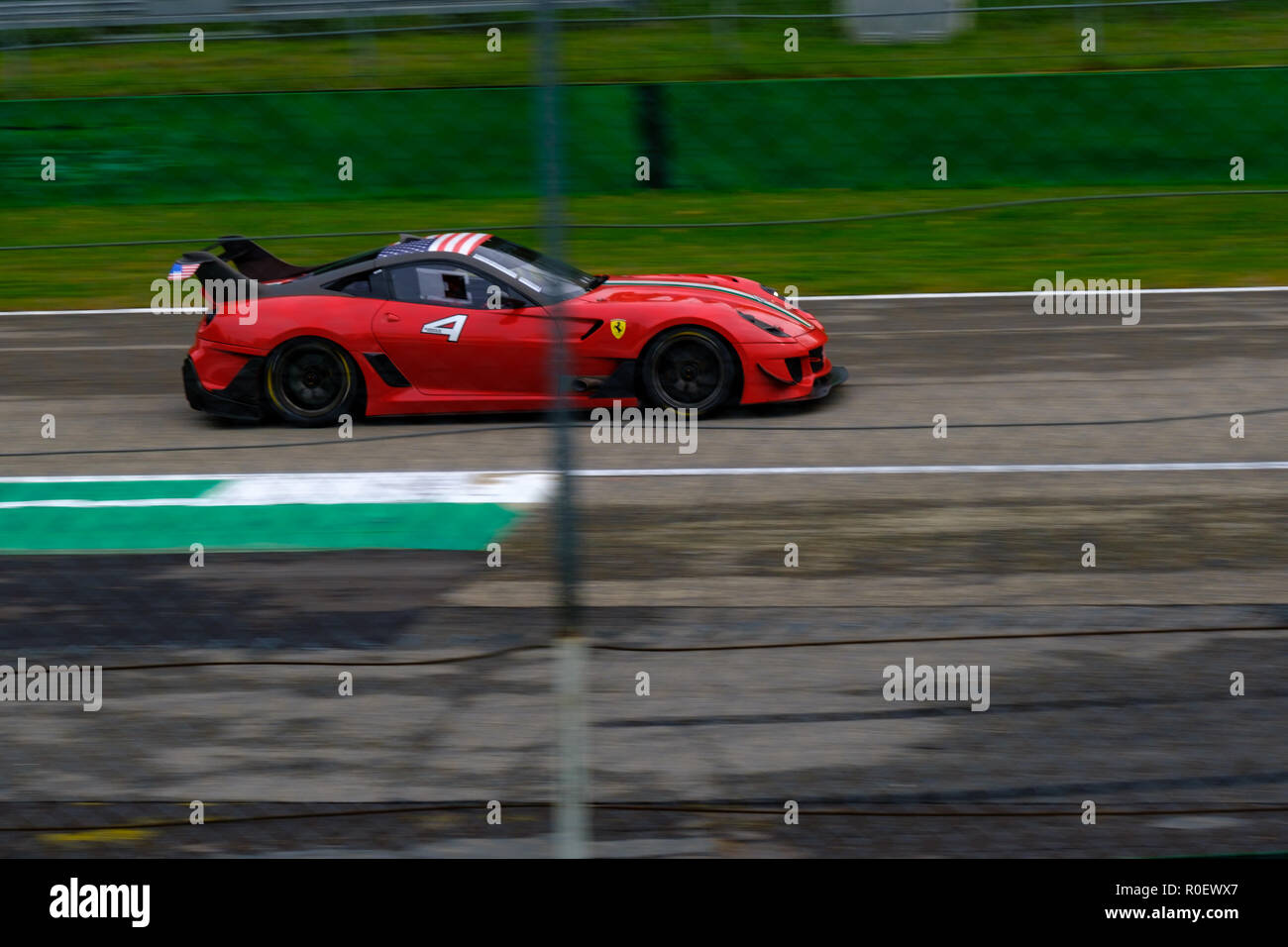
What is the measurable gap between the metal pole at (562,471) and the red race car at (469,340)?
5433 millimetres

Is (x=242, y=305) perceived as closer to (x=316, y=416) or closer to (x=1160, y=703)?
(x=316, y=416)

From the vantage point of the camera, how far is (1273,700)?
5.50 m

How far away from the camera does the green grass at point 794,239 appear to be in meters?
14.7

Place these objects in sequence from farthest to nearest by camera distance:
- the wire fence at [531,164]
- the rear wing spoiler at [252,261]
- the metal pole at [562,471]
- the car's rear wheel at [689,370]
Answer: the rear wing spoiler at [252,261] < the car's rear wheel at [689,370] < the wire fence at [531,164] < the metal pole at [562,471]

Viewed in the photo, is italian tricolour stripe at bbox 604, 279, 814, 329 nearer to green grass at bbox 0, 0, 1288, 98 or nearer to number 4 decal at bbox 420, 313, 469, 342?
number 4 decal at bbox 420, 313, 469, 342

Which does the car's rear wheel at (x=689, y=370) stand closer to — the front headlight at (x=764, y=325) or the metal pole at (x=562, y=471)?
the front headlight at (x=764, y=325)

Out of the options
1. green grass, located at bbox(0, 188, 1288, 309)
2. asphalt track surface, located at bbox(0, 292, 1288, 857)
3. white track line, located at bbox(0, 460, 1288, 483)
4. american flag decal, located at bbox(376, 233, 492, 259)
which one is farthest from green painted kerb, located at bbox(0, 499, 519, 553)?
green grass, located at bbox(0, 188, 1288, 309)

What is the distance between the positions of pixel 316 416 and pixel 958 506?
4325 millimetres

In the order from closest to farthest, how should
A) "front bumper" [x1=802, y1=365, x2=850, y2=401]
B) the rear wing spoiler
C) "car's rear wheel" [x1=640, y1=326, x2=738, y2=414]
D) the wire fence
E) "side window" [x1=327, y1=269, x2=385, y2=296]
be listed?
the wire fence → "car's rear wheel" [x1=640, y1=326, x2=738, y2=414] → "front bumper" [x1=802, y1=365, x2=850, y2=401] → "side window" [x1=327, y1=269, x2=385, y2=296] → the rear wing spoiler

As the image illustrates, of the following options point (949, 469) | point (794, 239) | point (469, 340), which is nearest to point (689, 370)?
point (469, 340)

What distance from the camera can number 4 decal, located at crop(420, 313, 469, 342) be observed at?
9.73 metres

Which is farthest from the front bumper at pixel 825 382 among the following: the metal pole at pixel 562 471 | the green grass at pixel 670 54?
the green grass at pixel 670 54

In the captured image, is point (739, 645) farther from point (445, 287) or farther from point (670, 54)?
point (670, 54)
